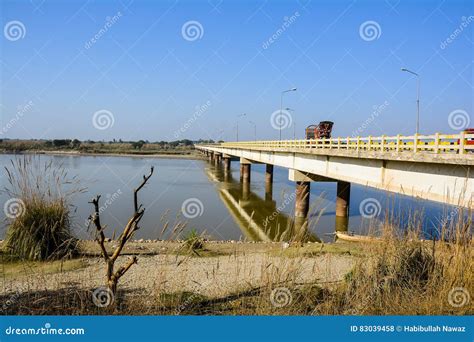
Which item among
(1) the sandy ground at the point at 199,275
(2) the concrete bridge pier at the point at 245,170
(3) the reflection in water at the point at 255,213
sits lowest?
(3) the reflection in water at the point at 255,213

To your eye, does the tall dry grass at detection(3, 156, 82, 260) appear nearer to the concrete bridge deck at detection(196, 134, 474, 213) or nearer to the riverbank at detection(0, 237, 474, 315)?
the riverbank at detection(0, 237, 474, 315)

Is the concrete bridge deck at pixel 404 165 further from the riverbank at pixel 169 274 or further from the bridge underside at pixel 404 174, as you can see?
the riverbank at pixel 169 274

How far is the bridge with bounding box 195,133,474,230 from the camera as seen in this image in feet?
32.3

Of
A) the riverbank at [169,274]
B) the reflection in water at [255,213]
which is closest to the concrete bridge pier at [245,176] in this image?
the reflection in water at [255,213]

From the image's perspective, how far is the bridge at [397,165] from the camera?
9.86m

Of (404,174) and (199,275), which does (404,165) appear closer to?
(404,174)

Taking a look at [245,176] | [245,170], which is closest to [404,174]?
[245,176]

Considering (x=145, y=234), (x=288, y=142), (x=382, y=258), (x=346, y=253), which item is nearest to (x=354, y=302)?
(x=382, y=258)

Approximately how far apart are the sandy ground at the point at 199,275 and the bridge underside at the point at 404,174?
5.84 ft

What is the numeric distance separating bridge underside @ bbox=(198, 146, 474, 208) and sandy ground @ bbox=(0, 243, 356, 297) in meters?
1.78

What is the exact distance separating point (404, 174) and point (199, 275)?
8.06 m

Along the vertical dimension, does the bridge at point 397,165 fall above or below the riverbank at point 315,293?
above

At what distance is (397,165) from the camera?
13117mm

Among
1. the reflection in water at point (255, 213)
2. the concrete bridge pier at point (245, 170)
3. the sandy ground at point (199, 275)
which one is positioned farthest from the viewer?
the concrete bridge pier at point (245, 170)
